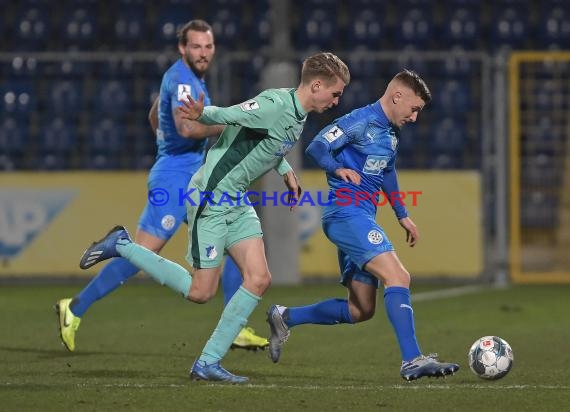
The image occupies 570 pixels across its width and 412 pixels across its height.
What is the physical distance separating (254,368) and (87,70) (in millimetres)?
9652

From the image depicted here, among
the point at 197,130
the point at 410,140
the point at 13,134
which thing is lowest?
the point at 410,140

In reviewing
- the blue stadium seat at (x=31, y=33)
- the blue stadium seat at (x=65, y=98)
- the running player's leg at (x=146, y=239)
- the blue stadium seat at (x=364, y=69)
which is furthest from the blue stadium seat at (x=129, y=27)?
the running player's leg at (x=146, y=239)

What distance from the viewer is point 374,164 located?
278 inches

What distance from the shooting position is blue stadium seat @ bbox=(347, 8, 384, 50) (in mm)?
17625

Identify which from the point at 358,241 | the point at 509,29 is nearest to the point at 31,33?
the point at 509,29

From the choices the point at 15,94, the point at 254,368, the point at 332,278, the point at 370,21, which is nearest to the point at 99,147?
the point at 15,94

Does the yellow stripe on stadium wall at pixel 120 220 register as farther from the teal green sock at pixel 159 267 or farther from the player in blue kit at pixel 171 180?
the teal green sock at pixel 159 267

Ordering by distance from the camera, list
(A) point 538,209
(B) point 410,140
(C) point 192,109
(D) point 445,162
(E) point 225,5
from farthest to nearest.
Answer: (E) point 225,5, (B) point 410,140, (D) point 445,162, (A) point 538,209, (C) point 192,109

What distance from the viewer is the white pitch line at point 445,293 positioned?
500 inches

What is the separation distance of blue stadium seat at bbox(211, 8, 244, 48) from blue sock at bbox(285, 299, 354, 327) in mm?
10440

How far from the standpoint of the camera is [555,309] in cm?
1146

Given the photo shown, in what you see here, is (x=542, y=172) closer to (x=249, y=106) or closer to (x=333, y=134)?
(x=333, y=134)

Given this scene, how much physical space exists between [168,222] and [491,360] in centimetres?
262

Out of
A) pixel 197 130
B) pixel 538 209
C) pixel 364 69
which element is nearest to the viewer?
pixel 197 130
